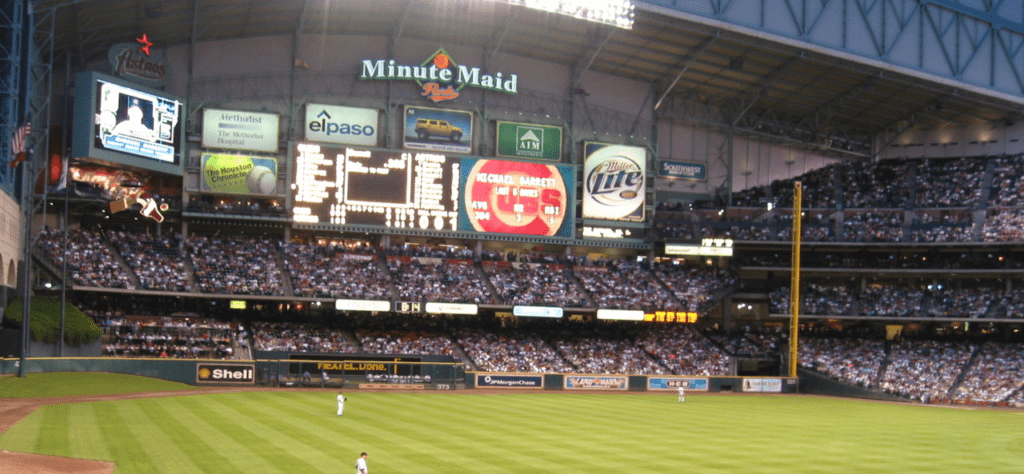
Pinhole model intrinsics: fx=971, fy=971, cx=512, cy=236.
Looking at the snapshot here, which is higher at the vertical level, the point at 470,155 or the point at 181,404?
the point at 470,155

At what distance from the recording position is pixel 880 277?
70250 millimetres

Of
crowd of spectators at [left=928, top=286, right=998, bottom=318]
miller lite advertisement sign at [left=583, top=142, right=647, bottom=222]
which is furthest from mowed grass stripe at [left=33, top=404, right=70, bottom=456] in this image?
crowd of spectators at [left=928, top=286, right=998, bottom=318]

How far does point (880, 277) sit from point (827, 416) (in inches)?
1227

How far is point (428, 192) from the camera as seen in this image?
6269 centimetres

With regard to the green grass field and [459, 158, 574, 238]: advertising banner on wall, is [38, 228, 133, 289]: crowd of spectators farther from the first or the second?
[459, 158, 574, 238]: advertising banner on wall

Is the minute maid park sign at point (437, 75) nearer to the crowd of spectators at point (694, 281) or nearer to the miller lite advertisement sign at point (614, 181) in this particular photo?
the miller lite advertisement sign at point (614, 181)

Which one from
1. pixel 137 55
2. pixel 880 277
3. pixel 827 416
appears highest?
pixel 137 55

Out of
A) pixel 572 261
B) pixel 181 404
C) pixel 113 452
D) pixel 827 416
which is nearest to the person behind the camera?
pixel 113 452

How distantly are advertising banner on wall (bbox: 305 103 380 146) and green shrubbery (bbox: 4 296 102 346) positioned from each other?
1818 cm

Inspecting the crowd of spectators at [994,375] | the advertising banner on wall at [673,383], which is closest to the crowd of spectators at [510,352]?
the advertising banner on wall at [673,383]

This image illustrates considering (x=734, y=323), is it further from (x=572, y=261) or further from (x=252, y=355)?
(x=252, y=355)

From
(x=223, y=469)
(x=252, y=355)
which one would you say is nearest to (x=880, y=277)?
(x=252, y=355)

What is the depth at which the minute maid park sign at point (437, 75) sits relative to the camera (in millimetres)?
63188

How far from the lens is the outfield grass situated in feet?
128
